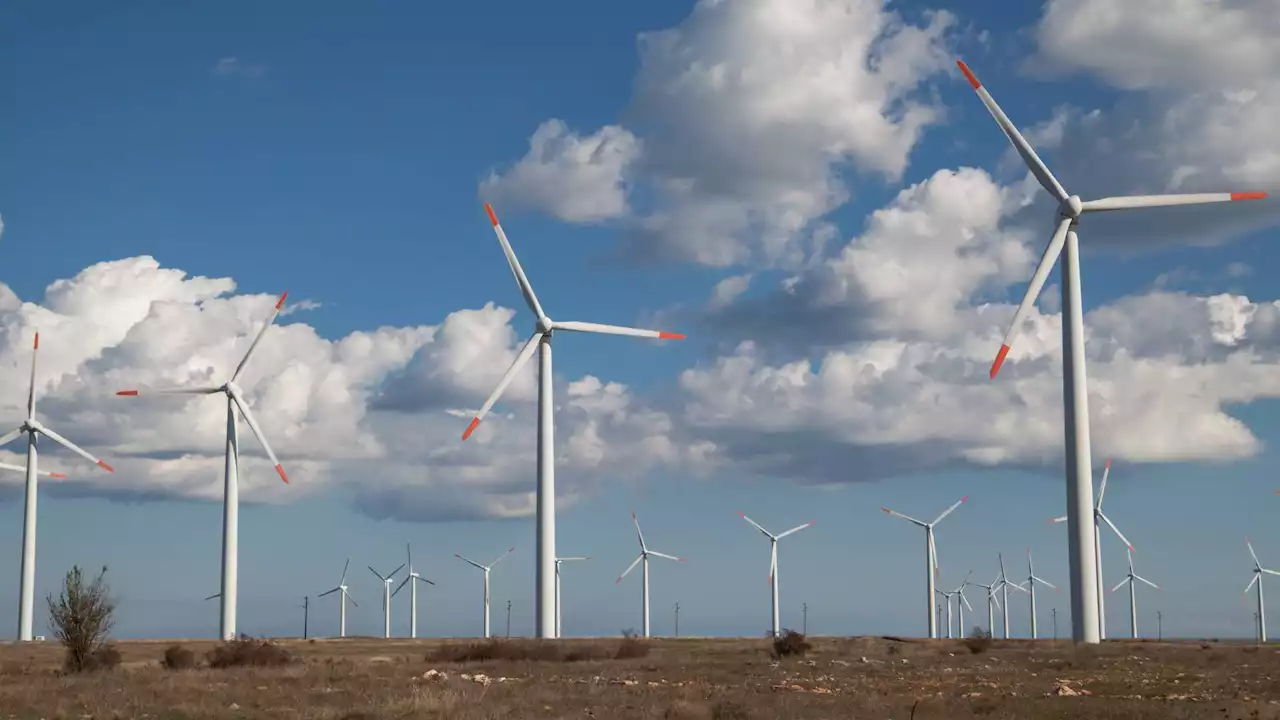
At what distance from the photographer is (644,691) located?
5266 centimetres

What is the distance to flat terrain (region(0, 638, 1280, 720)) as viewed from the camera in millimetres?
44281

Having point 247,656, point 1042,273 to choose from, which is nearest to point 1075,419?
point 1042,273

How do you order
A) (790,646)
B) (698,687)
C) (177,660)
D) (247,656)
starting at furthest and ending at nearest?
(790,646) < (247,656) < (177,660) < (698,687)

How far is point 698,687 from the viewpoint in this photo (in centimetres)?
5516

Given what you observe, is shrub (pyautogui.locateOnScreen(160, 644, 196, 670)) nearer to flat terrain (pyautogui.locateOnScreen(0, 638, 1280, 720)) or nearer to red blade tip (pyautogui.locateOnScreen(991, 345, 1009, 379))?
flat terrain (pyautogui.locateOnScreen(0, 638, 1280, 720))

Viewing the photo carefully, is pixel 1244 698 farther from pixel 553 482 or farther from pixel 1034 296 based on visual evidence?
pixel 553 482

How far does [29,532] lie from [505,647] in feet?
217

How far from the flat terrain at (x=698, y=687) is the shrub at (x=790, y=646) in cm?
128

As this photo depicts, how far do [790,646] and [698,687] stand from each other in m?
33.1

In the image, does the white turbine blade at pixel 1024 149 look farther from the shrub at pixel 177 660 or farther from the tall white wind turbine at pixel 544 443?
the shrub at pixel 177 660

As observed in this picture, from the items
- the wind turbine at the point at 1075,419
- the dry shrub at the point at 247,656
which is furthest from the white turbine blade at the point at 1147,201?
the dry shrub at the point at 247,656

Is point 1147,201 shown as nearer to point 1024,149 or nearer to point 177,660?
point 1024,149

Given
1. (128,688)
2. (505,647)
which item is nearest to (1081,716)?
(128,688)

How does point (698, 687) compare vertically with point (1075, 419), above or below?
below
